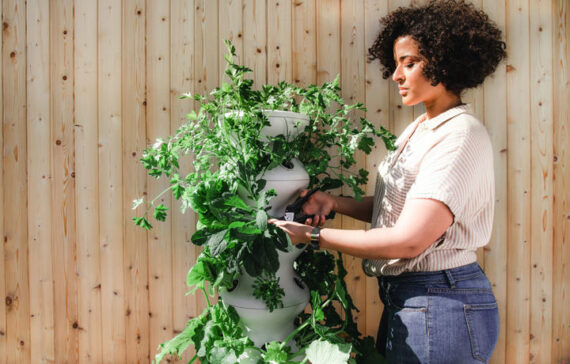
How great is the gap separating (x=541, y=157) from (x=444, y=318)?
1.02 meters

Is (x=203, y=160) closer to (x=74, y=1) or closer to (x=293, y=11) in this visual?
(x=293, y=11)

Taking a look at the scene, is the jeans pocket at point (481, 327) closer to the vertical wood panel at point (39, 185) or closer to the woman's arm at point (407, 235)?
the woman's arm at point (407, 235)

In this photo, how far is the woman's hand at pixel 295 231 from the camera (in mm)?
1076

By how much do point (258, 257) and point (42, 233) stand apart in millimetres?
1206

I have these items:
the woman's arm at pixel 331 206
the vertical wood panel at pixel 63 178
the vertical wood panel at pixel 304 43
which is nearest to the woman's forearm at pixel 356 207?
the woman's arm at pixel 331 206

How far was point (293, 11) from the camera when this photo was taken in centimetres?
165

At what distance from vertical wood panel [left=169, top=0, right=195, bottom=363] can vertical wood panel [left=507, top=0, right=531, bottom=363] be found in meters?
1.34

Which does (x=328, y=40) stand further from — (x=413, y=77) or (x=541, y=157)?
(x=541, y=157)

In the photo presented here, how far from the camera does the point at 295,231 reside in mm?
1080

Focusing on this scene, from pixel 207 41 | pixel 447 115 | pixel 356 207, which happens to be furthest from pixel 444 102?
pixel 207 41

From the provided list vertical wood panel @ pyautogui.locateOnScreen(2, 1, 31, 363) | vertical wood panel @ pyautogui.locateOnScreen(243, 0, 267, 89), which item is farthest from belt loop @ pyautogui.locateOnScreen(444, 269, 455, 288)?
vertical wood panel @ pyautogui.locateOnScreen(2, 1, 31, 363)

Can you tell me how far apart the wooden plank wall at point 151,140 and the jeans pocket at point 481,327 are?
2.02 ft

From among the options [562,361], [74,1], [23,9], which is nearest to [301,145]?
[74,1]

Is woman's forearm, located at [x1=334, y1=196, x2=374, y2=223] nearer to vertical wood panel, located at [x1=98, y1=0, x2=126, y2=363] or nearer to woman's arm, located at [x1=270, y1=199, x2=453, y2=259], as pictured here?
woman's arm, located at [x1=270, y1=199, x2=453, y2=259]
